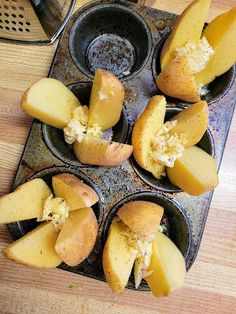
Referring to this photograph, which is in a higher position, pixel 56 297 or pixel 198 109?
pixel 198 109

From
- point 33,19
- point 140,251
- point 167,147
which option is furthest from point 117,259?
point 33,19

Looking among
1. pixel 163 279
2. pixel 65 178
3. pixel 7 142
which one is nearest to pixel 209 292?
pixel 163 279

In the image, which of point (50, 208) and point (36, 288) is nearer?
point (50, 208)

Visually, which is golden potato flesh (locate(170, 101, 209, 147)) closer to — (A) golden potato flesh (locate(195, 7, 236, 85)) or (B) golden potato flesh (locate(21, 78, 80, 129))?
(A) golden potato flesh (locate(195, 7, 236, 85))

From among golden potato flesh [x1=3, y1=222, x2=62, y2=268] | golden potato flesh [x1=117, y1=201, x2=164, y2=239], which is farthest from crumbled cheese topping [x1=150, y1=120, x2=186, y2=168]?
golden potato flesh [x1=3, y1=222, x2=62, y2=268]

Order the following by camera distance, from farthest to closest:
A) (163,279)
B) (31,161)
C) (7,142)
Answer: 1. (7,142)
2. (31,161)
3. (163,279)

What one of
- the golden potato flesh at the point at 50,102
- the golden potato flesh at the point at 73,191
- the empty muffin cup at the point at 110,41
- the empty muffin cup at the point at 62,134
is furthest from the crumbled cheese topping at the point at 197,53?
the golden potato flesh at the point at 73,191

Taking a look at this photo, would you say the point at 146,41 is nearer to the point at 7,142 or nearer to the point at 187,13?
the point at 187,13
